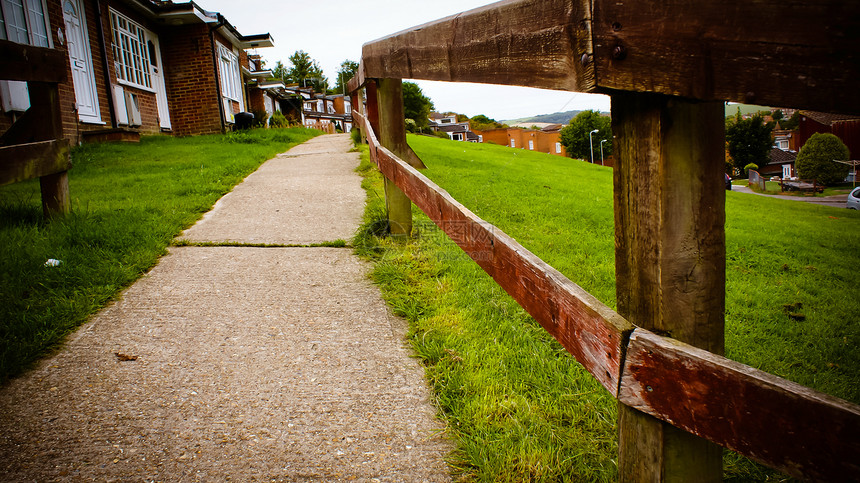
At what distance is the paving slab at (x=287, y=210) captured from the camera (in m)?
4.16

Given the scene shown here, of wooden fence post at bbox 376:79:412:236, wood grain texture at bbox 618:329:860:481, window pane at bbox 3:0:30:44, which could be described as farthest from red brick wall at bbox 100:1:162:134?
wood grain texture at bbox 618:329:860:481

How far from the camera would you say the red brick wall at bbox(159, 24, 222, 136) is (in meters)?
15.6

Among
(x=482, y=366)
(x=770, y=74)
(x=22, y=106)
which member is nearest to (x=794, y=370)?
(x=482, y=366)

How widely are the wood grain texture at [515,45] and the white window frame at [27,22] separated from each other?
9433mm

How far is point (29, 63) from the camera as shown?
3596 millimetres

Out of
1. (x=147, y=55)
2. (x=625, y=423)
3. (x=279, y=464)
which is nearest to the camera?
(x=625, y=423)

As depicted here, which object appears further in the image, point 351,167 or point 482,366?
point 351,167

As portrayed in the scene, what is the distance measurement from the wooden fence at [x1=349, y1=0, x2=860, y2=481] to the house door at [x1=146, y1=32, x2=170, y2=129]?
1629 cm

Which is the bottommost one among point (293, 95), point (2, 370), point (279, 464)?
point (279, 464)

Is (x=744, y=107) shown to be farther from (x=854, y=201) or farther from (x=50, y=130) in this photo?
(x=50, y=130)

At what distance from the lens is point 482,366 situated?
2201mm

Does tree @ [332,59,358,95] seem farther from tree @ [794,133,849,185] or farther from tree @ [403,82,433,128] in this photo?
tree @ [794,133,849,185]

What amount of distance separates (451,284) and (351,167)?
5.02m

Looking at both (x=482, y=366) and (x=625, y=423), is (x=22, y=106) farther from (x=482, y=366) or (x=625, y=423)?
(x=625, y=423)
